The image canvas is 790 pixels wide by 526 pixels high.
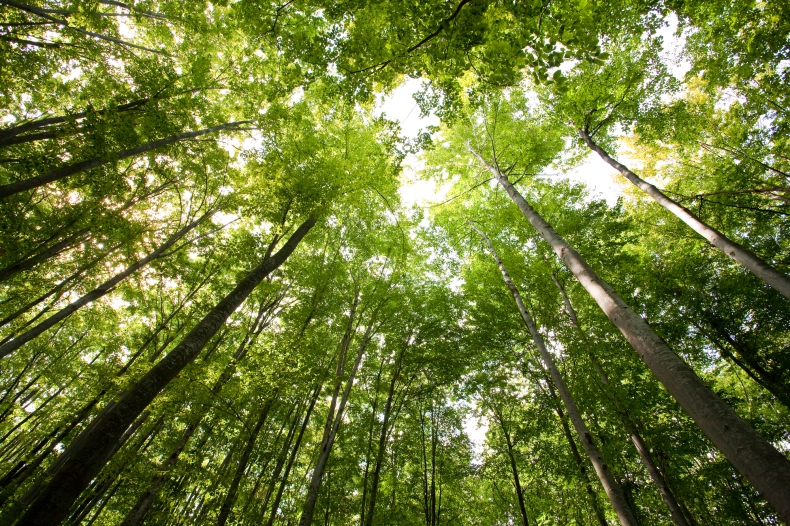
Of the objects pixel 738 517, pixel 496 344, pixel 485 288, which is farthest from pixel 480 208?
pixel 738 517

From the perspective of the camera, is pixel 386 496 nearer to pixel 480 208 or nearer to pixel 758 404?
pixel 480 208

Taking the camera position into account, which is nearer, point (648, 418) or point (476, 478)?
point (648, 418)


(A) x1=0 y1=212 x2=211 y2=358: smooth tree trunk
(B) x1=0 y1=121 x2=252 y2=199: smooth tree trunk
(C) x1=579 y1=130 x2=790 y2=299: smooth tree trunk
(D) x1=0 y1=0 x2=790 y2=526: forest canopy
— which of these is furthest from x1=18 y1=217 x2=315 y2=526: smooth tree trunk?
(C) x1=579 y1=130 x2=790 y2=299: smooth tree trunk

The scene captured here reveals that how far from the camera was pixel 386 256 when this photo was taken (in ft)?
31.5

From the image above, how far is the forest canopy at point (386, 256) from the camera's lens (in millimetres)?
5105

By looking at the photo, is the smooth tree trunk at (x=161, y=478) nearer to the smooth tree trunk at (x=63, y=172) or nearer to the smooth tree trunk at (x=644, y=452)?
the smooth tree trunk at (x=63, y=172)

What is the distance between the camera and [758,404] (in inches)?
348

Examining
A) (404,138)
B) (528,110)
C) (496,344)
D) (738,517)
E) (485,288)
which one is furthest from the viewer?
(528,110)

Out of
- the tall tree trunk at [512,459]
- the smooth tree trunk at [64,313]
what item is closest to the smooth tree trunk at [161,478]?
the smooth tree trunk at [64,313]

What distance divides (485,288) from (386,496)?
8.18 metres

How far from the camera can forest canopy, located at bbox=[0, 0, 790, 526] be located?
5.11m

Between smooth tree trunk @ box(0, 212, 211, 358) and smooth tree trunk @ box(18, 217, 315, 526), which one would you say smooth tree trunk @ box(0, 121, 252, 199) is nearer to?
smooth tree trunk @ box(0, 212, 211, 358)

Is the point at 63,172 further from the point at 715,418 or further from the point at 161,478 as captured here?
the point at 715,418

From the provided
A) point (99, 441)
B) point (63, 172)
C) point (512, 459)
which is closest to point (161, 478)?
point (99, 441)
